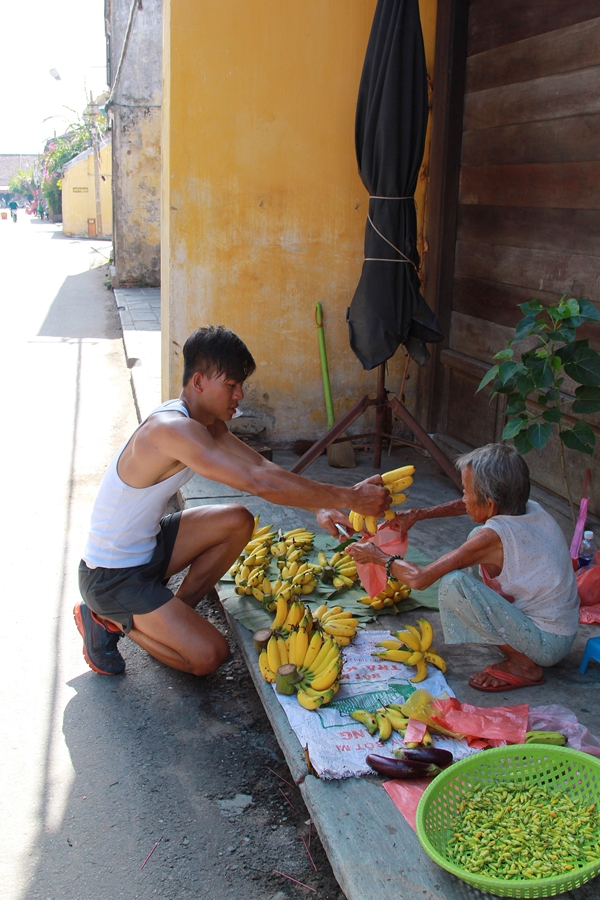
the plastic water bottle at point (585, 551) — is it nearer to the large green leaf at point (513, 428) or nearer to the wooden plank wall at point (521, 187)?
the wooden plank wall at point (521, 187)

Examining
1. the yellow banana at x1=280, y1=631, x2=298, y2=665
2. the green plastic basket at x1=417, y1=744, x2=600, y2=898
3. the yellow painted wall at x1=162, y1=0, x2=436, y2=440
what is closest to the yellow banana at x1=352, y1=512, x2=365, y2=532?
the yellow banana at x1=280, y1=631, x2=298, y2=665

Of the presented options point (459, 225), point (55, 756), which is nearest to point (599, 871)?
point (55, 756)

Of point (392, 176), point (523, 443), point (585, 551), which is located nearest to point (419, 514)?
point (523, 443)

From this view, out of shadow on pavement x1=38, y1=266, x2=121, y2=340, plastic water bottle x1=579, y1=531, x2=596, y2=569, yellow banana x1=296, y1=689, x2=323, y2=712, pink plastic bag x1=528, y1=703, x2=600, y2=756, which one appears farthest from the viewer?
shadow on pavement x1=38, y1=266, x2=121, y2=340

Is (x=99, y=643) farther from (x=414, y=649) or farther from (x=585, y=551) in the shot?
(x=585, y=551)

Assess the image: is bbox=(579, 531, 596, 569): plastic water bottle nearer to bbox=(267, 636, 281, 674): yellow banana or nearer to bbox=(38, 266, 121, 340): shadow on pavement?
bbox=(267, 636, 281, 674): yellow banana

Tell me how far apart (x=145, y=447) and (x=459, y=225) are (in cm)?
387

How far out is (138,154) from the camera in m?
17.7

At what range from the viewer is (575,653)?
12.1ft

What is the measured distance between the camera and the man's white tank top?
144 inches

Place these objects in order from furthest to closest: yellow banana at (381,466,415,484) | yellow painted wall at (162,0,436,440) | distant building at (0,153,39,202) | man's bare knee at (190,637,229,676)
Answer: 1. distant building at (0,153,39,202)
2. yellow painted wall at (162,0,436,440)
3. yellow banana at (381,466,415,484)
4. man's bare knee at (190,637,229,676)

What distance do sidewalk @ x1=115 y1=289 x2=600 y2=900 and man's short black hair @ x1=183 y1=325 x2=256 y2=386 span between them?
133 cm

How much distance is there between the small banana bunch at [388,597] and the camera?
411 centimetres

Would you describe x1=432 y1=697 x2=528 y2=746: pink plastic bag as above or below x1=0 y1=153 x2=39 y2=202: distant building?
below
